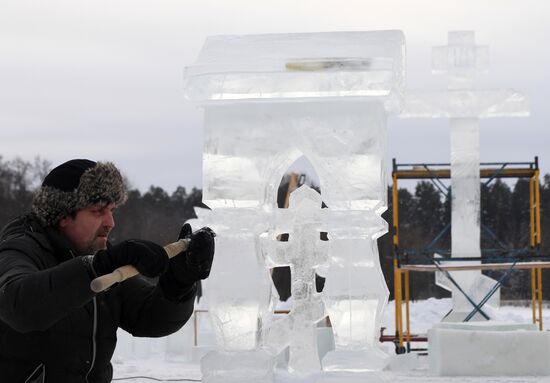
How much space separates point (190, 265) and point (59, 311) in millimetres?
569

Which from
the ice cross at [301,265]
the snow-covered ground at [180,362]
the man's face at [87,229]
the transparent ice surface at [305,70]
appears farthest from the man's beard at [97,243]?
the snow-covered ground at [180,362]

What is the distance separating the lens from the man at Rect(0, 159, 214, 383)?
246cm

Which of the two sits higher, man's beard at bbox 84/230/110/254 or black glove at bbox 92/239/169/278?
man's beard at bbox 84/230/110/254

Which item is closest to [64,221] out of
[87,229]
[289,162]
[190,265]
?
[87,229]

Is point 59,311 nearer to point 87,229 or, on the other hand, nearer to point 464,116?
point 87,229

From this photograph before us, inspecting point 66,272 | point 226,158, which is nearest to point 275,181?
point 226,158

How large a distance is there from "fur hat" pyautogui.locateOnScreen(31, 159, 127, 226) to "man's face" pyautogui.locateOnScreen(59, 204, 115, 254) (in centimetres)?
2

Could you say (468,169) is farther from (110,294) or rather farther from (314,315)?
(110,294)

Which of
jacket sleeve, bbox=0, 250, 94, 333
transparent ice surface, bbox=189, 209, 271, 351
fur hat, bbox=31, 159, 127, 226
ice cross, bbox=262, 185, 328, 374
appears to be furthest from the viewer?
ice cross, bbox=262, 185, 328, 374

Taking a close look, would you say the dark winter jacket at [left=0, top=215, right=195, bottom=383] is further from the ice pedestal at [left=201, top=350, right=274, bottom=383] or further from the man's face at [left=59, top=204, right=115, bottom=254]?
the ice pedestal at [left=201, top=350, right=274, bottom=383]

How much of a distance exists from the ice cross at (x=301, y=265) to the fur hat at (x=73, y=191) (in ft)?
12.9

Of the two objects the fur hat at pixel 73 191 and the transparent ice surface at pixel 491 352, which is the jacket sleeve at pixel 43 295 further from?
the transparent ice surface at pixel 491 352

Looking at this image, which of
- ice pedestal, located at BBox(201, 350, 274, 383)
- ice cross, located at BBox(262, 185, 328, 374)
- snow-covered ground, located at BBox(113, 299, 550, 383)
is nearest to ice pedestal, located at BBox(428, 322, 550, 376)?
snow-covered ground, located at BBox(113, 299, 550, 383)

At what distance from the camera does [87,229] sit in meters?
2.93
